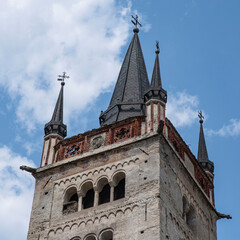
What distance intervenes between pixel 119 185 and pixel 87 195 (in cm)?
140

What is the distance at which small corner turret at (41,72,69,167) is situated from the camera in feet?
97.6

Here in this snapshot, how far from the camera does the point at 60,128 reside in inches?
1217

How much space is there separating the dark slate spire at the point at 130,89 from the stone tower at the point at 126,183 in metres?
0.08

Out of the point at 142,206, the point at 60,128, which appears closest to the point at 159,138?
the point at 142,206

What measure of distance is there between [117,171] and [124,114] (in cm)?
418

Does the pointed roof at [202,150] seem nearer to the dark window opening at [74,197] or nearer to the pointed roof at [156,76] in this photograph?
the pointed roof at [156,76]

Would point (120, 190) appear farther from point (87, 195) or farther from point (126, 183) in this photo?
point (87, 195)

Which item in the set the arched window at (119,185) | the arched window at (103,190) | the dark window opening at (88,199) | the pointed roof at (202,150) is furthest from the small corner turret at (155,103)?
the pointed roof at (202,150)

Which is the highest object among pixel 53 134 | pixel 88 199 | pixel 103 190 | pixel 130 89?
pixel 130 89

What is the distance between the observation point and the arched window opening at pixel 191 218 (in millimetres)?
28281

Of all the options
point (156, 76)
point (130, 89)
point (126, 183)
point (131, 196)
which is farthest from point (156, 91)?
point (131, 196)

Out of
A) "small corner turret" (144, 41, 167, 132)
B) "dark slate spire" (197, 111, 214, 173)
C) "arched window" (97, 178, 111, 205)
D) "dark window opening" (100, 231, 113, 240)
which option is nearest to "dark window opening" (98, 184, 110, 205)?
"arched window" (97, 178, 111, 205)

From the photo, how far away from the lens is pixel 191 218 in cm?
2852

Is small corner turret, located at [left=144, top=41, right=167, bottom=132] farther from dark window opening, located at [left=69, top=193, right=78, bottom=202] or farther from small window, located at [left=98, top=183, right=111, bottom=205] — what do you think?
dark window opening, located at [left=69, top=193, right=78, bottom=202]
